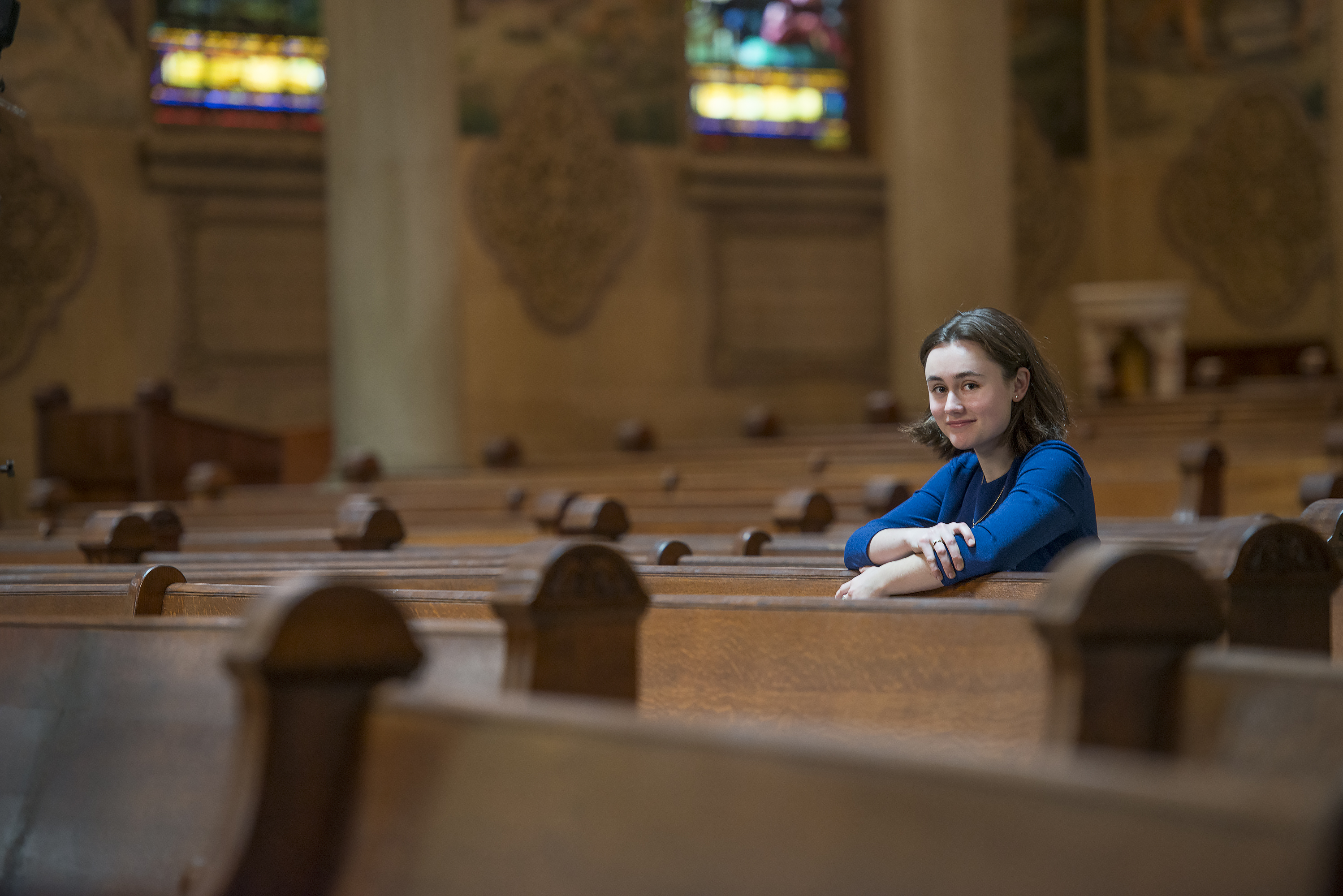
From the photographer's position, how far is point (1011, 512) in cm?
246

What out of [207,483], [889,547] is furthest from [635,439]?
[889,547]

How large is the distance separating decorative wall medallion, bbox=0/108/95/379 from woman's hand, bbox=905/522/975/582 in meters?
10.8

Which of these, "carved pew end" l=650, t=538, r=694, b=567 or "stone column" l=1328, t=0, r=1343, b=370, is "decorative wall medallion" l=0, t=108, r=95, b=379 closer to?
"stone column" l=1328, t=0, r=1343, b=370

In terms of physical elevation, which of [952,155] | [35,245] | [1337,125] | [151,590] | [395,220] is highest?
[1337,125]

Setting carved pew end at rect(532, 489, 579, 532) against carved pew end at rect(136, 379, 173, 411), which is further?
carved pew end at rect(136, 379, 173, 411)

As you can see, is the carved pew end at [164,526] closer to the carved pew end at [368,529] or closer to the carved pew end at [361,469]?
the carved pew end at [368,529]

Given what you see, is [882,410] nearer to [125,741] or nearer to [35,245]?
[35,245]

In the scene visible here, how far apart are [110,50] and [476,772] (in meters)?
11.8

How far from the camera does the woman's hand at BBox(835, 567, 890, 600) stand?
2430 mm

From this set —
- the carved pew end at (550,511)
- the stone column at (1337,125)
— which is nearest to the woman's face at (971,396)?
the carved pew end at (550,511)

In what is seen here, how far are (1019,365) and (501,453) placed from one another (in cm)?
650

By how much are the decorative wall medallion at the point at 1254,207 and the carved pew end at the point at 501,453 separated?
8370 mm

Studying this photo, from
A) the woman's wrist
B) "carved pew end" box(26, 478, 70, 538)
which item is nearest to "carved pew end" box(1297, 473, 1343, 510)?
the woman's wrist

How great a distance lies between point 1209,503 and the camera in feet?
18.7
